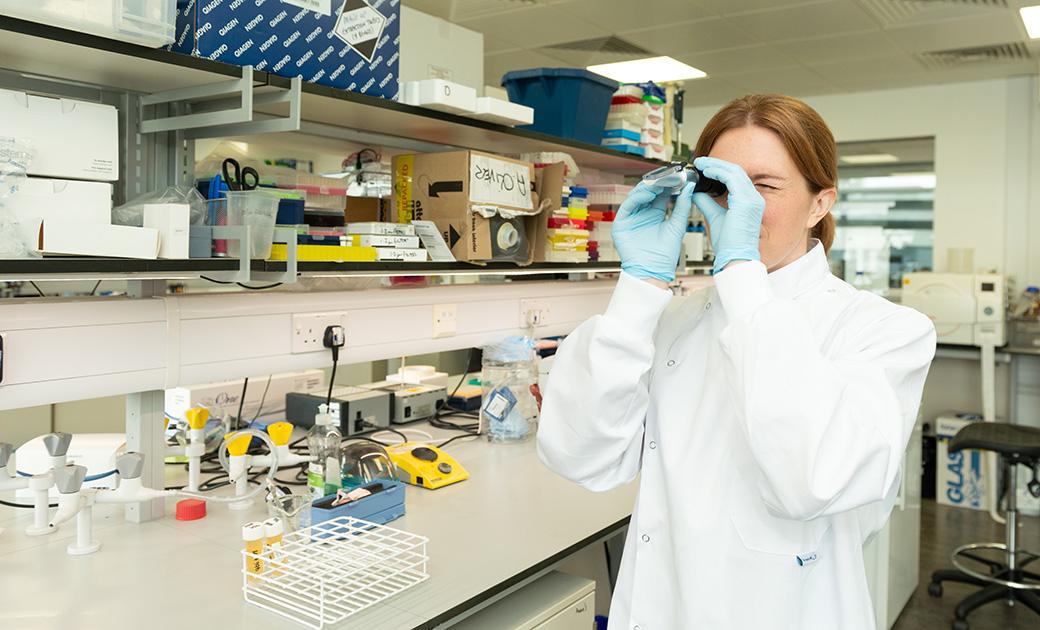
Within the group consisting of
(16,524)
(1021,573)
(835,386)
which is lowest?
(1021,573)

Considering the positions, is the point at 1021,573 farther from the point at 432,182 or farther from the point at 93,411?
the point at 93,411

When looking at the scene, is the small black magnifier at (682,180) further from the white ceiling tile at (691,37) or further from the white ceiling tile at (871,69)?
the white ceiling tile at (871,69)

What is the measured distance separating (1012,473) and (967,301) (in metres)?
1.66

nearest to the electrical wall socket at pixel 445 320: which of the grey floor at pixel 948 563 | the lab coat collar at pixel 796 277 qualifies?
the lab coat collar at pixel 796 277

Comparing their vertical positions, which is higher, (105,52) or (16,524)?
(105,52)

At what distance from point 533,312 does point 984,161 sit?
4.09m

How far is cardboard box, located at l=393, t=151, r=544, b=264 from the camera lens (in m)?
2.08

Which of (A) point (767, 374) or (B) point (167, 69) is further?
(B) point (167, 69)

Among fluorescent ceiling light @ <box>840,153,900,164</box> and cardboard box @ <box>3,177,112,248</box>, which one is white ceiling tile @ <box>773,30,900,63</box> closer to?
fluorescent ceiling light @ <box>840,153,900,164</box>

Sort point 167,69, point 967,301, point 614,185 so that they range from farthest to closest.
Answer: point 967,301 < point 614,185 < point 167,69

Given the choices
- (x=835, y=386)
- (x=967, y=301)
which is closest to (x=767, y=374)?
(x=835, y=386)

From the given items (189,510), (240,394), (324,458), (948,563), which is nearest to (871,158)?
(948,563)

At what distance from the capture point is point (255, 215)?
5.28 feet

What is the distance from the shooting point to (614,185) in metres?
Result: 2.85
